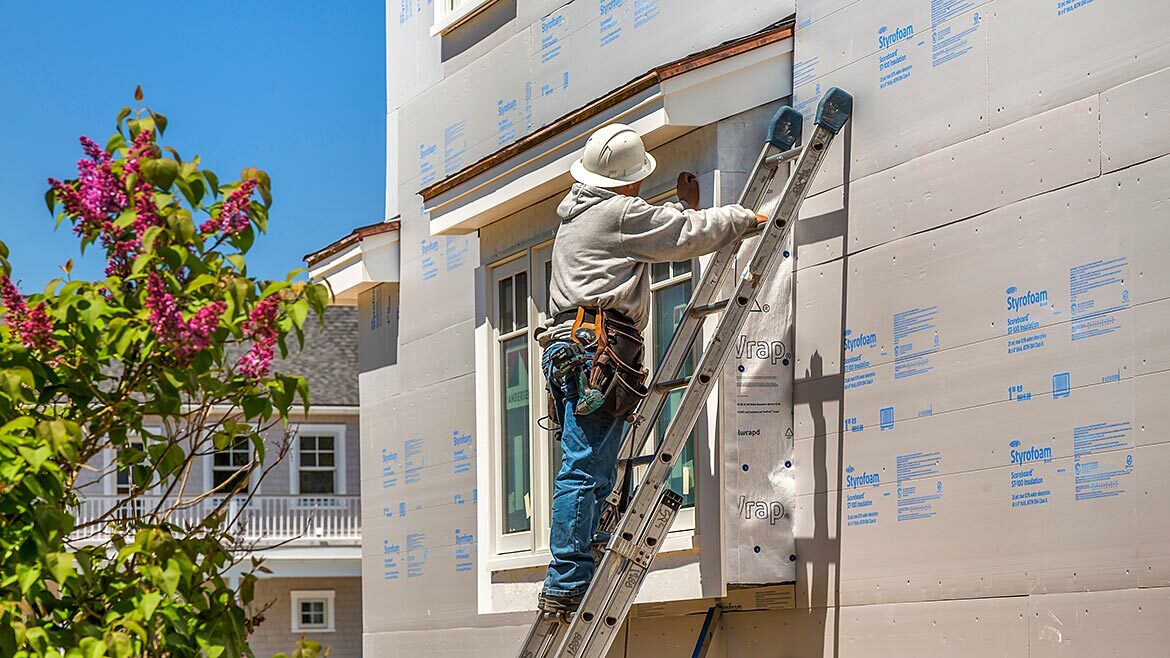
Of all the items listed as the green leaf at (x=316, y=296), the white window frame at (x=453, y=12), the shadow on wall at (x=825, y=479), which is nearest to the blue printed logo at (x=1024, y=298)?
the shadow on wall at (x=825, y=479)

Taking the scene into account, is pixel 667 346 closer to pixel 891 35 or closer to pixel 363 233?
pixel 891 35

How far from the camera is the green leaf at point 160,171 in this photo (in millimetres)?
4086

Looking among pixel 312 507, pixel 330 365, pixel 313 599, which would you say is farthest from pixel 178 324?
pixel 330 365

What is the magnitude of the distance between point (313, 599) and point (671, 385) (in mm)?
24042

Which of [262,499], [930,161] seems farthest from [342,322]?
[930,161]

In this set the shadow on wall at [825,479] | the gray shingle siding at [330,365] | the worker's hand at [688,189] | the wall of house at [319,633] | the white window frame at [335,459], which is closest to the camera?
the shadow on wall at [825,479]

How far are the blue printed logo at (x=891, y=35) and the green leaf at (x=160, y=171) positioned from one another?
3.78 meters

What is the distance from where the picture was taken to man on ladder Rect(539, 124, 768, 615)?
6168 mm

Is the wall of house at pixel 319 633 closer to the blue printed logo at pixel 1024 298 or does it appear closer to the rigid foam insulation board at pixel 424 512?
the rigid foam insulation board at pixel 424 512

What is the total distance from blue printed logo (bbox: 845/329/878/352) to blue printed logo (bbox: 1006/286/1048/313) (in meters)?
0.82

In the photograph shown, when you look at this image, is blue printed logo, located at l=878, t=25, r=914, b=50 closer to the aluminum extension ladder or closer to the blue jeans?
the aluminum extension ladder

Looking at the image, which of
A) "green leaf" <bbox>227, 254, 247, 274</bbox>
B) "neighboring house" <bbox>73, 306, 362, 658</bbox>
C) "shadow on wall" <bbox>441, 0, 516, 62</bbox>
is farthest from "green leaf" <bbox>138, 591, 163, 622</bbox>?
"neighboring house" <bbox>73, 306, 362, 658</bbox>

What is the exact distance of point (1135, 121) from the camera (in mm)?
5484

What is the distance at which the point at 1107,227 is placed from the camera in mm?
5574
